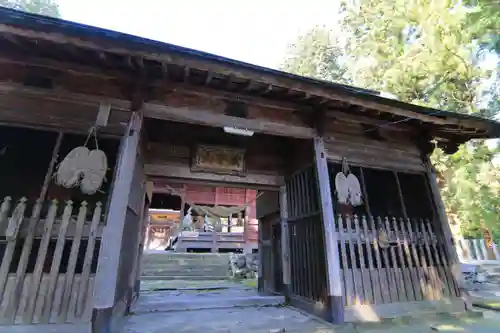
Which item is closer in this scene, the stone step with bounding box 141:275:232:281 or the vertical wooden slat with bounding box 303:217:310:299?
the vertical wooden slat with bounding box 303:217:310:299

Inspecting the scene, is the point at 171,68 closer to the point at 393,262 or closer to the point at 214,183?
the point at 214,183

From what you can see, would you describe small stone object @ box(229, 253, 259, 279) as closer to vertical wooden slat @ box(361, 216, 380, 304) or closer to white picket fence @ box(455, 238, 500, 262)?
vertical wooden slat @ box(361, 216, 380, 304)

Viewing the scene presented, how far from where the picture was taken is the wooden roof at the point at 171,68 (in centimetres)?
290

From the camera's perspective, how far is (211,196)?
15.2 m

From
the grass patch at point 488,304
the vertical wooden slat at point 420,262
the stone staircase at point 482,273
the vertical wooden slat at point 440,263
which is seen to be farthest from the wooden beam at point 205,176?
the stone staircase at point 482,273

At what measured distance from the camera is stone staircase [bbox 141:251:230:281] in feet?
33.6

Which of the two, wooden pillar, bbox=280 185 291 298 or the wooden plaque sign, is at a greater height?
the wooden plaque sign

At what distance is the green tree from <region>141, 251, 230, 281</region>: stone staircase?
21509mm

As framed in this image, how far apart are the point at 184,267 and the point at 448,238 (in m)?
9.23

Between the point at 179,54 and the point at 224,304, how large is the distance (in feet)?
13.5

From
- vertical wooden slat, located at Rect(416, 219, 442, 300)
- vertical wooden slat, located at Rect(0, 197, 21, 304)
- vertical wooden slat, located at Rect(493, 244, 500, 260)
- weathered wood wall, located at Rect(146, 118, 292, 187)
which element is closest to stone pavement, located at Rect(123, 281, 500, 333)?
vertical wooden slat, located at Rect(416, 219, 442, 300)

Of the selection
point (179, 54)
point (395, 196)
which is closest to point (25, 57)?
point (179, 54)

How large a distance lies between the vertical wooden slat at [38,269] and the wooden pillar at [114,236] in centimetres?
64

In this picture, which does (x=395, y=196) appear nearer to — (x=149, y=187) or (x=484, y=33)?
(x=484, y=33)
